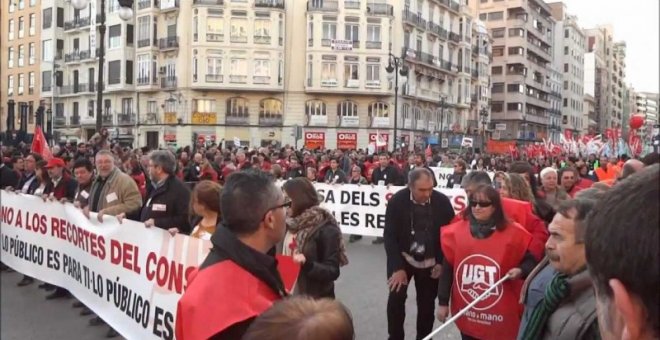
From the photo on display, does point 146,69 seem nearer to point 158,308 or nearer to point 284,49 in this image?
point 284,49

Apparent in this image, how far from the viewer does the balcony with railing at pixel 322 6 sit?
5241 cm

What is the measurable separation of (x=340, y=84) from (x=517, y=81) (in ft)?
136

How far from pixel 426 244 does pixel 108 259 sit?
9.96 ft

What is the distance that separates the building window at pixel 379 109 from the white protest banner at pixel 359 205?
135 ft

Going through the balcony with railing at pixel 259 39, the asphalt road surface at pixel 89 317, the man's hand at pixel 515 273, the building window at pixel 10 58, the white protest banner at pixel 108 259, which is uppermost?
the balcony with railing at pixel 259 39

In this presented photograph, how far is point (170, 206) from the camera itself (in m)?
6.43

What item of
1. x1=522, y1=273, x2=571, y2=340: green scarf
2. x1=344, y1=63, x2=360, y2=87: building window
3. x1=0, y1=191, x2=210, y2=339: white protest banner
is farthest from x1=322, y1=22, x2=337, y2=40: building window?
x1=522, y1=273, x2=571, y2=340: green scarf

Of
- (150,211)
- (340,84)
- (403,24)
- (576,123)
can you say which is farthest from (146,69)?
(576,123)

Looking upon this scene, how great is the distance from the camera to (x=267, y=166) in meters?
16.4

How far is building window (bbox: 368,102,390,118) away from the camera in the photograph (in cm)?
5384

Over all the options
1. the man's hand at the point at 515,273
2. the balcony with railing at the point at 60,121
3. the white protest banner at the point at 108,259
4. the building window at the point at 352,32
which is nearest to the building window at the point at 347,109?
the building window at the point at 352,32

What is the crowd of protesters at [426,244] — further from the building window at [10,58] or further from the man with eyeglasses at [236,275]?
the building window at [10,58]

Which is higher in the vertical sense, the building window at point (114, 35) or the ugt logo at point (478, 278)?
the building window at point (114, 35)

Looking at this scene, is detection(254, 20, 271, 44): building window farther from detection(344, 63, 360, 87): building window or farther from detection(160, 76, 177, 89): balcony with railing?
detection(160, 76, 177, 89): balcony with railing
